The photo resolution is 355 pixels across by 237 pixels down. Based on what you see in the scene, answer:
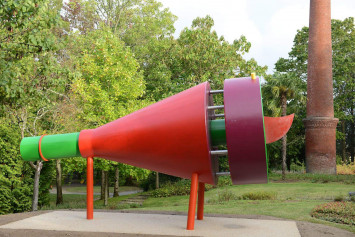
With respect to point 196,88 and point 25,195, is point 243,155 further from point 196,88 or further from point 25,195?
point 25,195

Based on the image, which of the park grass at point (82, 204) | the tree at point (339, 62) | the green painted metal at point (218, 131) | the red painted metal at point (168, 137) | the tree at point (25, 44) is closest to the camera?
the red painted metal at point (168, 137)

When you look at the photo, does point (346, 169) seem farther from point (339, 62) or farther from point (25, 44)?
point (25, 44)

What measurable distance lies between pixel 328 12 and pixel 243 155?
25.6m

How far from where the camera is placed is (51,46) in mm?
10602

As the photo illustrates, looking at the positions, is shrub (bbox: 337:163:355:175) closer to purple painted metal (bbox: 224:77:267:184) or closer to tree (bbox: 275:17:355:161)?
tree (bbox: 275:17:355:161)

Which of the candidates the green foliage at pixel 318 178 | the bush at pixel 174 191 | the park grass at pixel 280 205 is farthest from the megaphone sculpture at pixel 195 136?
the green foliage at pixel 318 178

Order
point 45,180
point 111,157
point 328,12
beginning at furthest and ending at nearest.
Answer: point 328,12
point 45,180
point 111,157

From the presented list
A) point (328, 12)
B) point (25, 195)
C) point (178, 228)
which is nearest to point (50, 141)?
point (178, 228)

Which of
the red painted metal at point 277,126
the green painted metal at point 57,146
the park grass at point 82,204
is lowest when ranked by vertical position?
the park grass at point 82,204

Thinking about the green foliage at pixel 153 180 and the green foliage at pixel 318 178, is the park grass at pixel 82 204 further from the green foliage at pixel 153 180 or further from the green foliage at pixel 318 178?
the green foliage at pixel 318 178

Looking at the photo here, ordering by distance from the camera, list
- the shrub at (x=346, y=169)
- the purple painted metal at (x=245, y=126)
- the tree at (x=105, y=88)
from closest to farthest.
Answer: the purple painted metal at (x=245, y=126)
the tree at (x=105, y=88)
the shrub at (x=346, y=169)

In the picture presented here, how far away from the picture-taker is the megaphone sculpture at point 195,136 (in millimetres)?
6301

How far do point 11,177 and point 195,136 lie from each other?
12581 millimetres

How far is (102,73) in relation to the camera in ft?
59.8
